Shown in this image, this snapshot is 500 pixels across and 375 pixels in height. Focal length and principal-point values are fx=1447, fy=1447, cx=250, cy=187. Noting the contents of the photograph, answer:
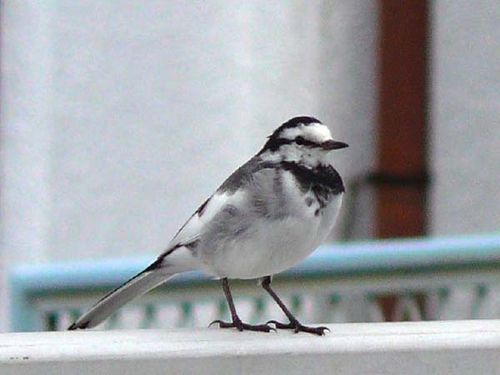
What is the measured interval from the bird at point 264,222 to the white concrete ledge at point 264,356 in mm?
341

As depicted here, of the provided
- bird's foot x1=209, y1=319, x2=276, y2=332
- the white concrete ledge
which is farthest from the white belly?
the white concrete ledge

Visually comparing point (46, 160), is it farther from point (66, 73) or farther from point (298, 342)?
point (298, 342)

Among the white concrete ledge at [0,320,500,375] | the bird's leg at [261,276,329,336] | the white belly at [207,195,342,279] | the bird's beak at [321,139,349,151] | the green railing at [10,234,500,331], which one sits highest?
the bird's beak at [321,139,349,151]

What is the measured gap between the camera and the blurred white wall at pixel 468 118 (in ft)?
13.1

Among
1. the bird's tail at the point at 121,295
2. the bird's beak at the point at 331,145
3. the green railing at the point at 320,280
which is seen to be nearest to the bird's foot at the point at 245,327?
the bird's tail at the point at 121,295

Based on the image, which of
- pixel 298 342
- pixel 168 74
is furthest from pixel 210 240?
pixel 168 74

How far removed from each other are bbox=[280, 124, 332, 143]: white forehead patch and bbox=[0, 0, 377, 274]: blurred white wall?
64.2 inches

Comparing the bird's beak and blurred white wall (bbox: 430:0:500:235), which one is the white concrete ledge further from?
blurred white wall (bbox: 430:0:500:235)

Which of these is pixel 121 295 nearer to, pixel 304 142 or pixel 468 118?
pixel 304 142

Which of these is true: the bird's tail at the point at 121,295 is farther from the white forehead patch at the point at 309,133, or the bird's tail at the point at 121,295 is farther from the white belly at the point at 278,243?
the white forehead patch at the point at 309,133

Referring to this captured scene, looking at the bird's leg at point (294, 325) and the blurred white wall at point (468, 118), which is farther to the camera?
the blurred white wall at point (468, 118)

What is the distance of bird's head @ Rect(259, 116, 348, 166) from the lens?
2307mm

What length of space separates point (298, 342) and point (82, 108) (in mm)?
2416

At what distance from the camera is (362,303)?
4199 millimetres
